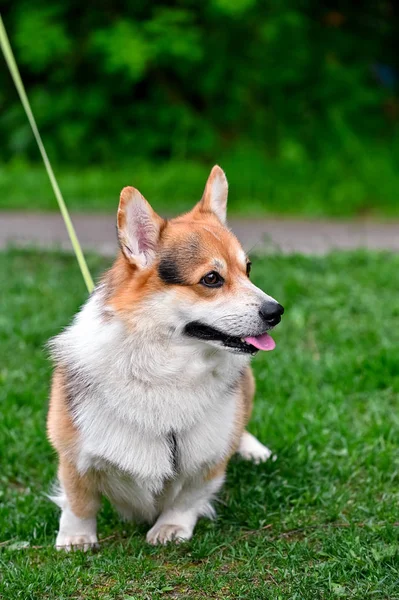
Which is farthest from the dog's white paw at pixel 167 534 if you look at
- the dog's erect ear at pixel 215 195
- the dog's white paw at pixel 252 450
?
the dog's erect ear at pixel 215 195

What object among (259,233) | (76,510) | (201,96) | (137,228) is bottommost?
(259,233)

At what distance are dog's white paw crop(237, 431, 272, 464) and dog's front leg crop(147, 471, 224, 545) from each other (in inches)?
21.6

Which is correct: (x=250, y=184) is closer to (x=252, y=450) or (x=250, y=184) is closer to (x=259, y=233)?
(x=259, y=233)

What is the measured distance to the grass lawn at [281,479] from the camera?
3.21 meters

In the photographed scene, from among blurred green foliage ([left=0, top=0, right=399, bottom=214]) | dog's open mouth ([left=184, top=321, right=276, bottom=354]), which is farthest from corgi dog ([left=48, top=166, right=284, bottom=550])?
blurred green foliage ([left=0, top=0, right=399, bottom=214])

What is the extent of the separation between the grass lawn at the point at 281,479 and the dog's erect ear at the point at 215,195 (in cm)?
128

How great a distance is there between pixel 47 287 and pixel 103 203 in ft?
10.0

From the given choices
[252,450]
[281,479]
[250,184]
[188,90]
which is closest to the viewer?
[281,479]

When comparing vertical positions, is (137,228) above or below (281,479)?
above

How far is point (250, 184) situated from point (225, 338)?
283 inches

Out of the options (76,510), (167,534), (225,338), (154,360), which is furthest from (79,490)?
(225,338)

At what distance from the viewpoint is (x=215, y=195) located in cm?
374

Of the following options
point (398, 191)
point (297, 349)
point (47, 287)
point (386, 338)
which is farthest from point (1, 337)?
point (398, 191)

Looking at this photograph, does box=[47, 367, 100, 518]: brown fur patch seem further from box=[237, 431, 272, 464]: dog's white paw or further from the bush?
the bush
